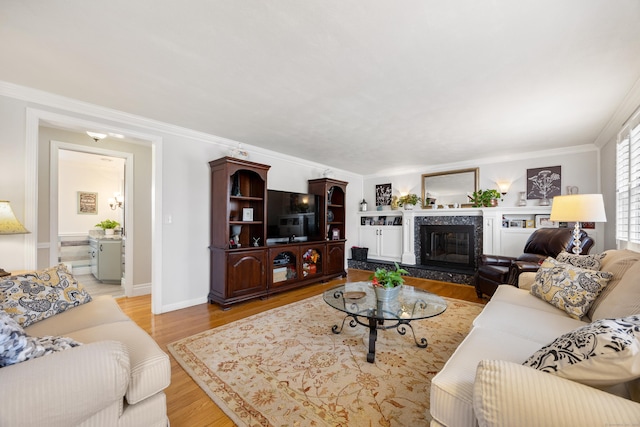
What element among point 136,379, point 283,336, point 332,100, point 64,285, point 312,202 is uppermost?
point 332,100

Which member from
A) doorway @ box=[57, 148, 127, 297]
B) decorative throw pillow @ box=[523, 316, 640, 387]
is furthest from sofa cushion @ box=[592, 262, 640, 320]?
doorway @ box=[57, 148, 127, 297]

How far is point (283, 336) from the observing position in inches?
97.4

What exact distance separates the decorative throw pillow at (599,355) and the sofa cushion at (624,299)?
2.08ft

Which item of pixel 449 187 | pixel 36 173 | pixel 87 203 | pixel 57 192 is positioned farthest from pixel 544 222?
pixel 87 203

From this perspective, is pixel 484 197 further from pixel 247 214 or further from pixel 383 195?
pixel 247 214

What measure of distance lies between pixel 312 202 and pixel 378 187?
91.5 inches

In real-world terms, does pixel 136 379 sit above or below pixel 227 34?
below

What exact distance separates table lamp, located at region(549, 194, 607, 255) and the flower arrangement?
324 centimetres

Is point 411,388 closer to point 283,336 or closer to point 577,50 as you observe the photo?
point 283,336

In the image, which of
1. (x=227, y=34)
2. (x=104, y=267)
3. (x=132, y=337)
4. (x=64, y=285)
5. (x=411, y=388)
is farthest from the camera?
(x=104, y=267)

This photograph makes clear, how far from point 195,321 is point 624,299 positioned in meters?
3.47

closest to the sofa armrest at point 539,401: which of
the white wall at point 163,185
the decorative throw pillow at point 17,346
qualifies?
the decorative throw pillow at point 17,346

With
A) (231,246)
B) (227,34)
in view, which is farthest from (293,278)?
(227,34)

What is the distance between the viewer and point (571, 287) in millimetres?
1869
